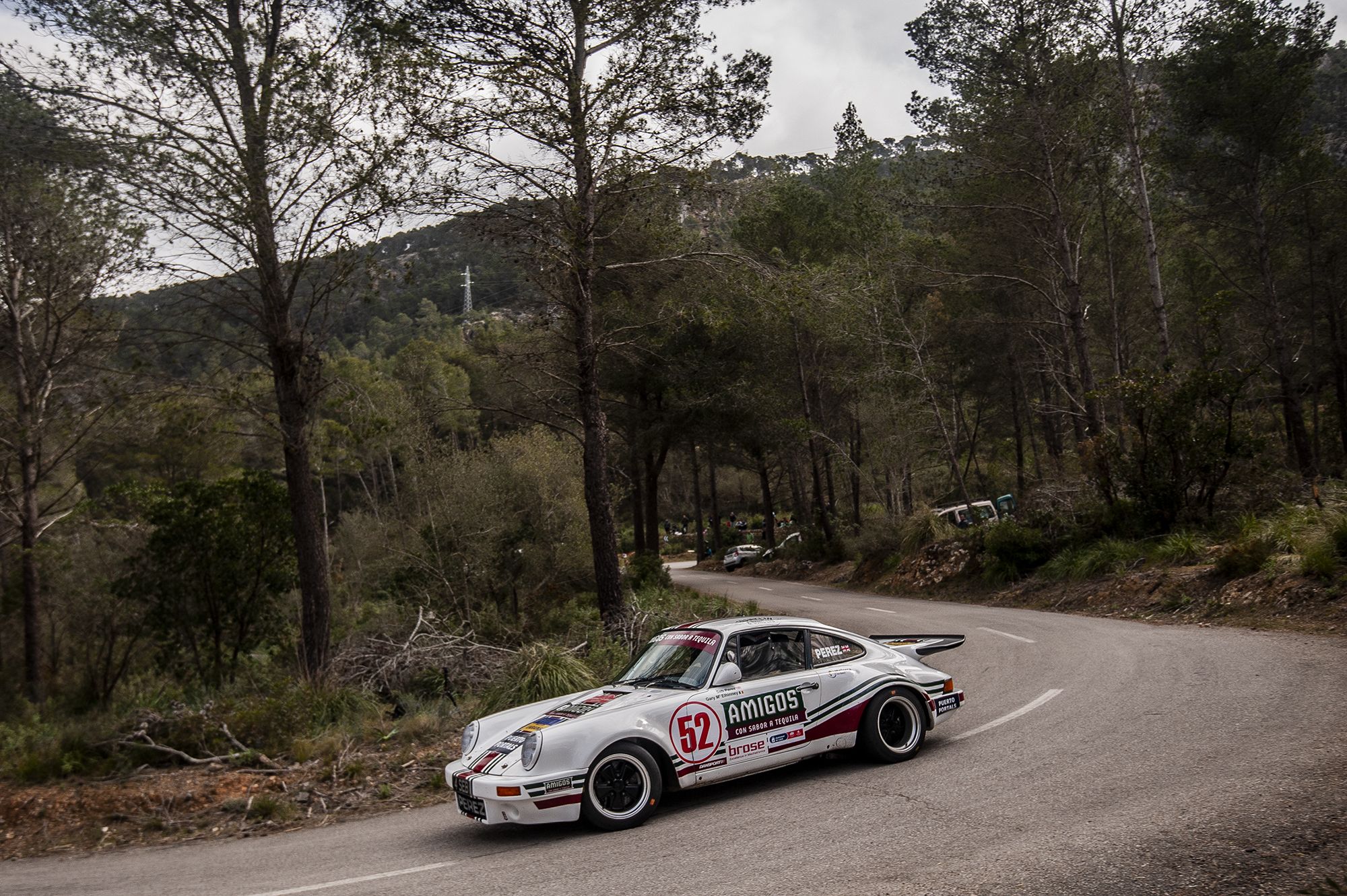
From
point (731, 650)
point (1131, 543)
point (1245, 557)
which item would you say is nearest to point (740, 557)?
point (1131, 543)

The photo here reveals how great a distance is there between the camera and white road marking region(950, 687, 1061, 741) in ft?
27.7

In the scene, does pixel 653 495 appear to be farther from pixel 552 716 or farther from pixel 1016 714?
pixel 552 716

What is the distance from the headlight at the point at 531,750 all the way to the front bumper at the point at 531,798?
3.6 inches

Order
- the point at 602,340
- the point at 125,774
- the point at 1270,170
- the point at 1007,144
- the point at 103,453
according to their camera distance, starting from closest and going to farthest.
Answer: the point at 125,774
the point at 602,340
the point at 1007,144
the point at 1270,170
the point at 103,453

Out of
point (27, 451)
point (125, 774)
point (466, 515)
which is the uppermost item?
point (27, 451)

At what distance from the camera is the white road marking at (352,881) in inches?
239

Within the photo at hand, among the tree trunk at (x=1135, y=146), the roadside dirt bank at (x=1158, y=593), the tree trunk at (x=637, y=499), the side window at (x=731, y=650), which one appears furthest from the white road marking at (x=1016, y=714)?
the tree trunk at (x=637, y=499)

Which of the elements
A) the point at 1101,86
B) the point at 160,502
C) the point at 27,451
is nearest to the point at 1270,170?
the point at 1101,86

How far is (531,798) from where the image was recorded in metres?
6.44

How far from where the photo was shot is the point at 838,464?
150 ft

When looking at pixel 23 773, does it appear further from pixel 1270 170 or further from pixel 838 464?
pixel 838 464

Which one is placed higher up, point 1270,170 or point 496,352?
point 1270,170

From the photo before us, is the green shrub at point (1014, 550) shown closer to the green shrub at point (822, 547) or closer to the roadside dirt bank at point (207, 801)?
the green shrub at point (822, 547)

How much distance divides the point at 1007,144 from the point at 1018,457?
53.2 ft
